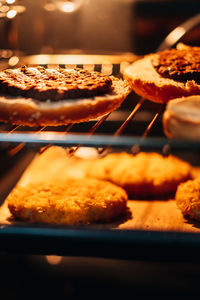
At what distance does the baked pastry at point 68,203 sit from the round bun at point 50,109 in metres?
0.35

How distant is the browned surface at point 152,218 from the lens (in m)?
1.50

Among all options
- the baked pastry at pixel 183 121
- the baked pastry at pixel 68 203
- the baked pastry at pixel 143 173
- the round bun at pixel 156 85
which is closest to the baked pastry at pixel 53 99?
the round bun at pixel 156 85

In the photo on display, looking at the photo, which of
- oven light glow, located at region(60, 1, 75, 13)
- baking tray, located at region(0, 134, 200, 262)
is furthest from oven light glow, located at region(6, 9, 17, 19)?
baking tray, located at region(0, 134, 200, 262)

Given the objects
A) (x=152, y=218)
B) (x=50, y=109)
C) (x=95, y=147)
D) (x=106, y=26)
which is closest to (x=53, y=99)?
(x=50, y=109)

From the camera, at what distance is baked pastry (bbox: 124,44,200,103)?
4.62ft

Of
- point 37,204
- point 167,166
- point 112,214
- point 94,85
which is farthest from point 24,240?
point 167,166

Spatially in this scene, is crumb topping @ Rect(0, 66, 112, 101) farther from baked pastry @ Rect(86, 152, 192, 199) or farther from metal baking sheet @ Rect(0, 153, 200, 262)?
baked pastry @ Rect(86, 152, 192, 199)

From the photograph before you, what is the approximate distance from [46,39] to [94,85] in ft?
5.22

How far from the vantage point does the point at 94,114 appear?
133cm

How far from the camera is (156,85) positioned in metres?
1.43

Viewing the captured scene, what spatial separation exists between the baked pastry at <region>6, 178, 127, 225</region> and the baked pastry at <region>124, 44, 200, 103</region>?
41 cm

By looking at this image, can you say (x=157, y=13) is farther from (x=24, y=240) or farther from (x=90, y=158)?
(x=24, y=240)

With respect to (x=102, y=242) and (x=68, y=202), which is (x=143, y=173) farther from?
(x=102, y=242)

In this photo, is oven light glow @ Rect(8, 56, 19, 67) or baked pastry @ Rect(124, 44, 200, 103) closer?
baked pastry @ Rect(124, 44, 200, 103)
